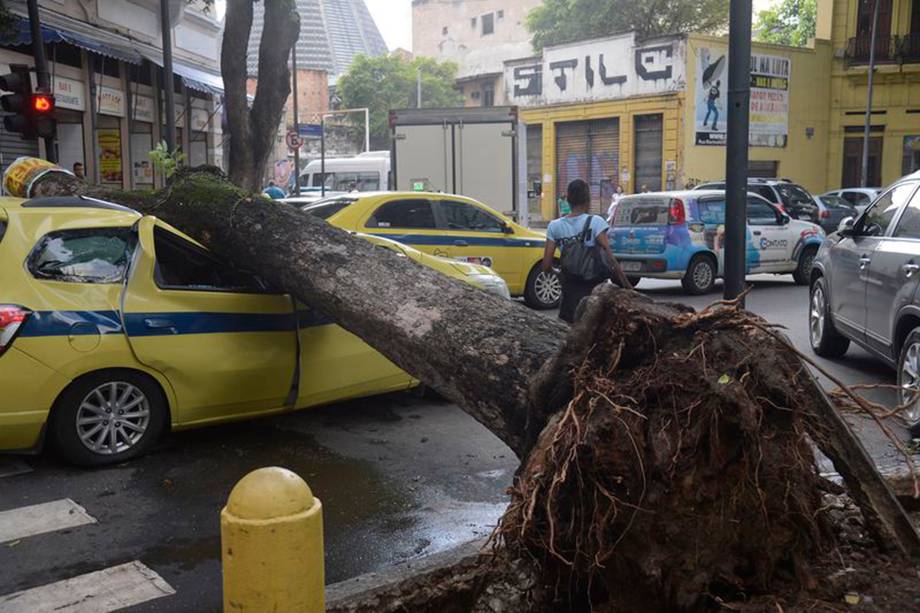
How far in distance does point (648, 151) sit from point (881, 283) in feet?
90.0

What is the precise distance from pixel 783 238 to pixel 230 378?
1193 cm

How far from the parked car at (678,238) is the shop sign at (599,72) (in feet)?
60.6

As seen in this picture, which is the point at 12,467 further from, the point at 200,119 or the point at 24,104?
the point at 200,119

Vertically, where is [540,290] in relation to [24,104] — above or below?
below

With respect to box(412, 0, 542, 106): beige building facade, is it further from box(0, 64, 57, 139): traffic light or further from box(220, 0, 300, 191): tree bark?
box(0, 64, 57, 139): traffic light

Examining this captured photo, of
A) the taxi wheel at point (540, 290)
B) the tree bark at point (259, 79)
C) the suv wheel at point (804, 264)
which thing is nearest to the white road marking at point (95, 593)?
the taxi wheel at point (540, 290)

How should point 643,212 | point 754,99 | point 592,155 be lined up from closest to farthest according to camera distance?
point 643,212 < point 754,99 < point 592,155

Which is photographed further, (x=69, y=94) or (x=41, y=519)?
(x=69, y=94)

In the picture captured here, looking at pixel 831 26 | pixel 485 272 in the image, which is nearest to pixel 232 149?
pixel 485 272

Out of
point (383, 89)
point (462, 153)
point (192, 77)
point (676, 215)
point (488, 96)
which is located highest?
point (383, 89)

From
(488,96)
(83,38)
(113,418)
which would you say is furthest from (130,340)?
(488,96)

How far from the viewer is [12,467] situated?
5691 millimetres

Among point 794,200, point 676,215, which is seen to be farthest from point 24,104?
point 794,200

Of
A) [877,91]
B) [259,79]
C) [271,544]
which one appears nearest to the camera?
[271,544]
